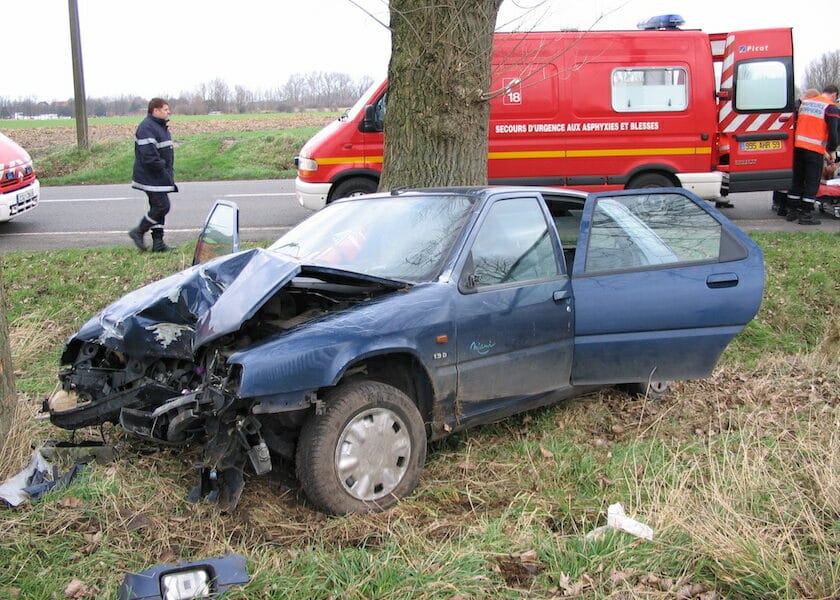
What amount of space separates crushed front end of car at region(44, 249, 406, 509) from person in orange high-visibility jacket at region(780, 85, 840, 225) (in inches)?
354

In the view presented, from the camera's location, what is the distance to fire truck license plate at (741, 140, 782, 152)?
1063 centimetres

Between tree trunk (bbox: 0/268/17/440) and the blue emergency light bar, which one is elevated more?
the blue emergency light bar

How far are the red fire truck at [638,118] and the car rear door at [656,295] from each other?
5.64m

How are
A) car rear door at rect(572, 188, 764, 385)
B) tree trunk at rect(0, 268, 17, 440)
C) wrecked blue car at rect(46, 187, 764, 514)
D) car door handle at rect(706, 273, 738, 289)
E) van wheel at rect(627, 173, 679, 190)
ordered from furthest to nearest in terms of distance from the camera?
1. van wheel at rect(627, 173, 679, 190)
2. car door handle at rect(706, 273, 738, 289)
3. car rear door at rect(572, 188, 764, 385)
4. tree trunk at rect(0, 268, 17, 440)
5. wrecked blue car at rect(46, 187, 764, 514)

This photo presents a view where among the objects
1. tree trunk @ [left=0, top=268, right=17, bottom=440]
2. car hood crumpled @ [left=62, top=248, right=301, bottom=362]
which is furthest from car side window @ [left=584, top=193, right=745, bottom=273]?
tree trunk @ [left=0, top=268, right=17, bottom=440]

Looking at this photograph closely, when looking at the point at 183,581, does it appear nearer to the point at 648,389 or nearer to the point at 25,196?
the point at 648,389

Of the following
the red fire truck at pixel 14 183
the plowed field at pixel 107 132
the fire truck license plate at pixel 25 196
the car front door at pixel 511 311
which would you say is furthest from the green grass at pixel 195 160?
the car front door at pixel 511 311

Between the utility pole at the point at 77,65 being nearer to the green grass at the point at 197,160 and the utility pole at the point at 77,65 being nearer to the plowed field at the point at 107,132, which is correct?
the green grass at the point at 197,160

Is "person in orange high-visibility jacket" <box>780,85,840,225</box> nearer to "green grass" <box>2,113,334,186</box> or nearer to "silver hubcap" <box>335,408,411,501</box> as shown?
"silver hubcap" <box>335,408,411,501</box>

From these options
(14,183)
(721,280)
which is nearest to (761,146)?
(721,280)

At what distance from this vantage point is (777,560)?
3014mm

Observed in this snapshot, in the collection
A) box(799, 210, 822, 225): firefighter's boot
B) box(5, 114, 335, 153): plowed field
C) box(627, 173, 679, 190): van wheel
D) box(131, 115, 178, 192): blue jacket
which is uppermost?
box(5, 114, 335, 153): plowed field

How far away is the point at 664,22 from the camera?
35.6 feet

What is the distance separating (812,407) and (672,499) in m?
2.09
